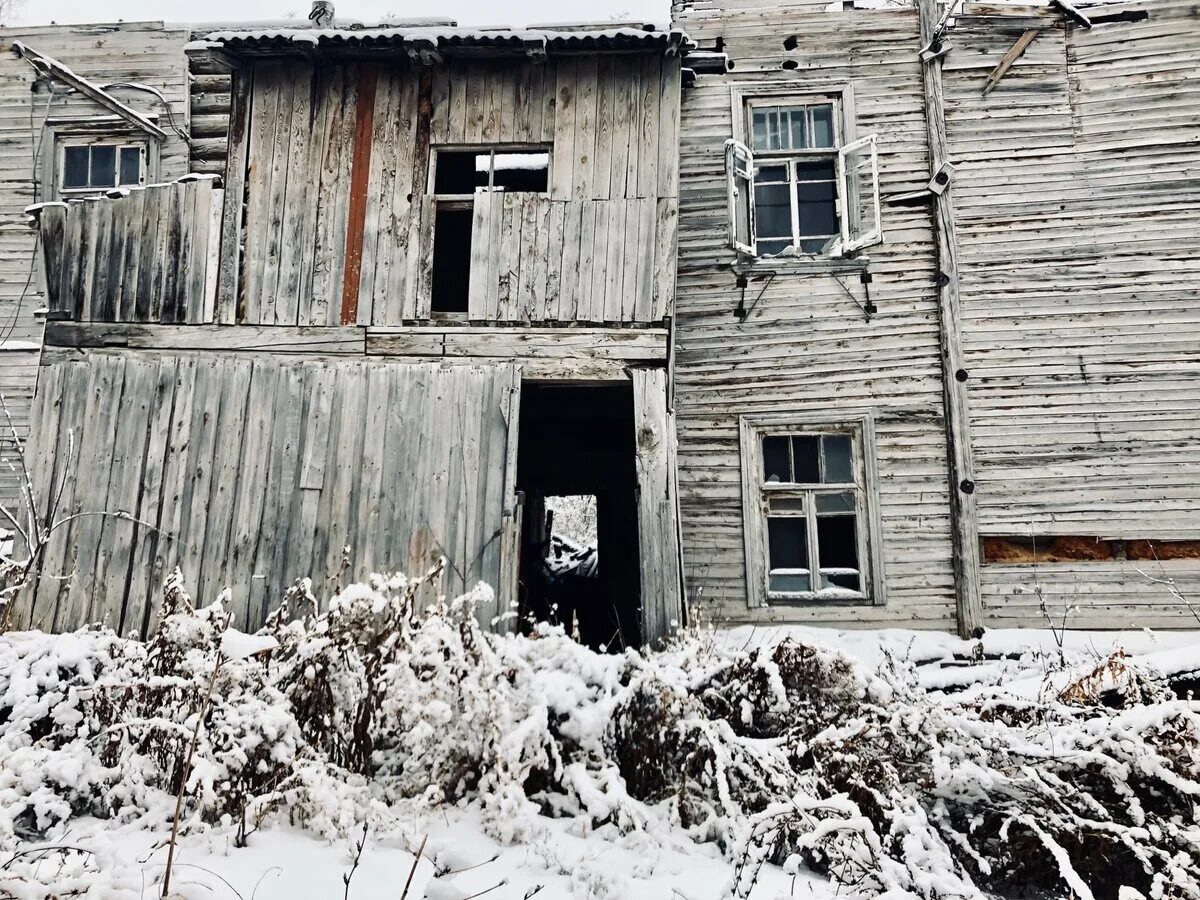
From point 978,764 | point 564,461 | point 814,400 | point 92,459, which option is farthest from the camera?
point 564,461

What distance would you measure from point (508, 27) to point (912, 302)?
5544 mm

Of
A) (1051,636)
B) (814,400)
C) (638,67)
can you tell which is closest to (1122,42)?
(814,400)

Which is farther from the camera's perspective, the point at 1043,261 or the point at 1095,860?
the point at 1043,261

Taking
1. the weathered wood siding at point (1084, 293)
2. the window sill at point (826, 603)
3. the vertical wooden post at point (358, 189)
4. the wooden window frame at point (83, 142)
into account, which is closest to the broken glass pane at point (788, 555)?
the window sill at point (826, 603)

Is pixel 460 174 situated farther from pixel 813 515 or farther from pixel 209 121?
pixel 813 515

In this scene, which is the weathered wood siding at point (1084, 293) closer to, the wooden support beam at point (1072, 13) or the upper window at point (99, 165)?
the wooden support beam at point (1072, 13)

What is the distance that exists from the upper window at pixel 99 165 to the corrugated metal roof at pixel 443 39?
14.5 ft

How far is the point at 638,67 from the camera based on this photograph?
7586 millimetres

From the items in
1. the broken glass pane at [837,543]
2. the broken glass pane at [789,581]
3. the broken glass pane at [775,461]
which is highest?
the broken glass pane at [775,461]

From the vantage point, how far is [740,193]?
375 inches

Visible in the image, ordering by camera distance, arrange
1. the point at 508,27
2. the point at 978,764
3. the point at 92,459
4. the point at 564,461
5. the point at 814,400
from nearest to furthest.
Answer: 1. the point at 978,764
2. the point at 92,459
3. the point at 508,27
4. the point at 814,400
5. the point at 564,461

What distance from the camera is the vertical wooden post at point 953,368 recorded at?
28.5ft

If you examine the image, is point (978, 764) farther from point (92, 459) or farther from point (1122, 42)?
point (1122, 42)

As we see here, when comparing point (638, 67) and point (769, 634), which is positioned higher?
point (638, 67)
